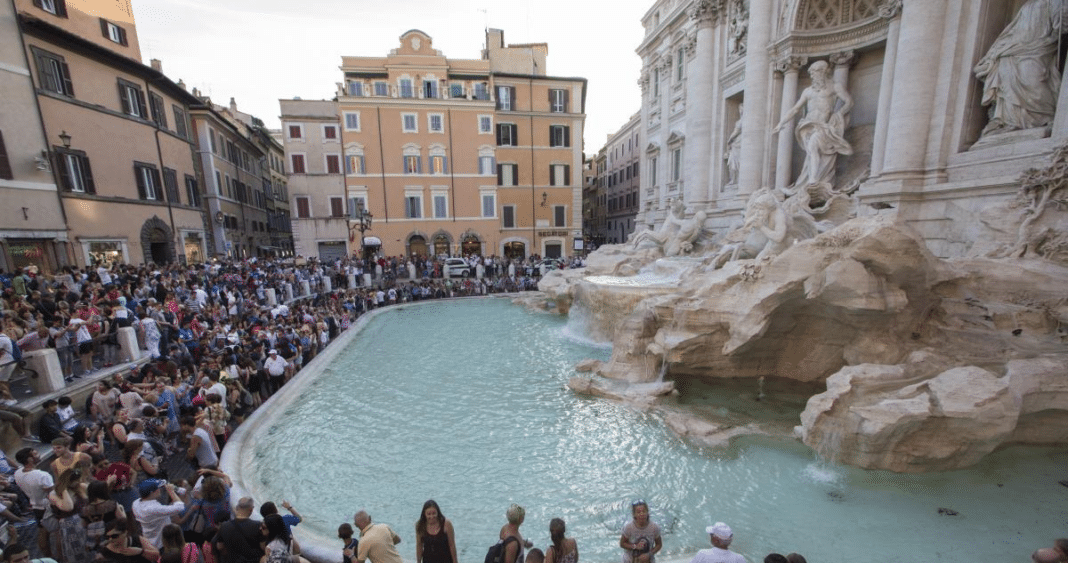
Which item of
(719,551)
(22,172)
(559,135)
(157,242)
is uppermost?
(559,135)

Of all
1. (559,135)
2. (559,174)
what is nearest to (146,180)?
(559,174)

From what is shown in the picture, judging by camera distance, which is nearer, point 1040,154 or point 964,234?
point 1040,154

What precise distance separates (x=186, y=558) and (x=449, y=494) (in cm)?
276

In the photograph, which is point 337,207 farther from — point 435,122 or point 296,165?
point 435,122

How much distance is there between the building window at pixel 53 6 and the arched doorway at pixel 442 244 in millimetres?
17348

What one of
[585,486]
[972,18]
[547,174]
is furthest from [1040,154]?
[547,174]

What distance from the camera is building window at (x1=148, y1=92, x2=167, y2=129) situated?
17922 millimetres

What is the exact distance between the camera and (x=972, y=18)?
8.76m

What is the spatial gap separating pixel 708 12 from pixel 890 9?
7.31m

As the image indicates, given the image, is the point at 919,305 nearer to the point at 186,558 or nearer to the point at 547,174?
the point at 186,558

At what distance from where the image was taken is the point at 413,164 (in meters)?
26.8

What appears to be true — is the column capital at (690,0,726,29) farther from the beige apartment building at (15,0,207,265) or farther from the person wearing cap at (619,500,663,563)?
the beige apartment building at (15,0,207,265)

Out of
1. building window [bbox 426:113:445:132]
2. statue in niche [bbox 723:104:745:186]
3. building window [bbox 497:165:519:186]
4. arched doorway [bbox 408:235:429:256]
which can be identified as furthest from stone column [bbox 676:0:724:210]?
arched doorway [bbox 408:235:429:256]

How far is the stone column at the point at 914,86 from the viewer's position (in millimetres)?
9242
